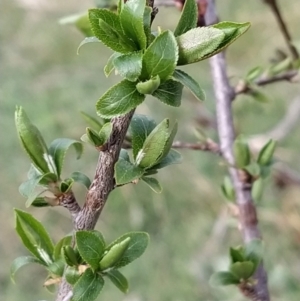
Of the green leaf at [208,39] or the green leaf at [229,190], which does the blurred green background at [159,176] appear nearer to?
the green leaf at [229,190]

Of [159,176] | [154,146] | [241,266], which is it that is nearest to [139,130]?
[154,146]

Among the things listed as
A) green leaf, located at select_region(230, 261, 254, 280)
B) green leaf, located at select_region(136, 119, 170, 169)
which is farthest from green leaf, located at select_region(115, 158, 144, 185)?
green leaf, located at select_region(230, 261, 254, 280)

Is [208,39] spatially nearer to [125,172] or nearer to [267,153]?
[125,172]

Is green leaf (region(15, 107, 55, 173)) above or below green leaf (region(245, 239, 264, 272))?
above

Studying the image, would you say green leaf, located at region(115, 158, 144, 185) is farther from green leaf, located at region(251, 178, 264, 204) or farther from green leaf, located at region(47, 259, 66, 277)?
green leaf, located at region(251, 178, 264, 204)

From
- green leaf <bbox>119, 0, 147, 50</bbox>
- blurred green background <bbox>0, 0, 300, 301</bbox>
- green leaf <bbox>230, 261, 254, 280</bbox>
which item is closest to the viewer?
green leaf <bbox>119, 0, 147, 50</bbox>

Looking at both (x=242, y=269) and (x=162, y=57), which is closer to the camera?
(x=162, y=57)

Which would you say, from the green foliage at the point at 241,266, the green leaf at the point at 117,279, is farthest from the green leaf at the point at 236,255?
the green leaf at the point at 117,279
